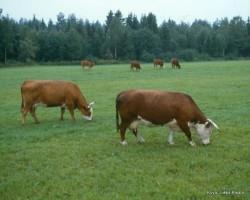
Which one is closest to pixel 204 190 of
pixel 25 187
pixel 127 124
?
pixel 25 187

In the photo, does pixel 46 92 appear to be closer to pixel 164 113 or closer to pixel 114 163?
pixel 164 113

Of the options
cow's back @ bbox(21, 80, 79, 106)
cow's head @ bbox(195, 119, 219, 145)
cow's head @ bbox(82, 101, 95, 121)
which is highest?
cow's back @ bbox(21, 80, 79, 106)

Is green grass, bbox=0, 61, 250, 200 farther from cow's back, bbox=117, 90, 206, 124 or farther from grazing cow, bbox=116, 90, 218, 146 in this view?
cow's back, bbox=117, 90, 206, 124

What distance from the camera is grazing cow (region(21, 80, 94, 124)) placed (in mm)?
17203

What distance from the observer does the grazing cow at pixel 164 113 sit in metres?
12.3

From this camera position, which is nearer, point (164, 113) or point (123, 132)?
point (164, 113)

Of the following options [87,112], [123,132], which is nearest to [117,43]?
[87,112]

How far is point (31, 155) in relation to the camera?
11680mm

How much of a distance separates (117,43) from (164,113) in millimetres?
114964

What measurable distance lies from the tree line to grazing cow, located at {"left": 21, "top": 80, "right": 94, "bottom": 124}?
87215mm

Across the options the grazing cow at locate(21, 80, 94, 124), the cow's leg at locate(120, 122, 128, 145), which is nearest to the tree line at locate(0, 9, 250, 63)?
the grazing cow at locate(21, 80, 94, 124)

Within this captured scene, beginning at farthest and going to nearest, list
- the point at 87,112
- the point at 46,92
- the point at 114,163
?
the point at 87,112 < the point at 46,92 < the point at 114,163

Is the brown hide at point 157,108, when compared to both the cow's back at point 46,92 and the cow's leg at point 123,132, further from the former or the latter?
the cow's back at point 46,92

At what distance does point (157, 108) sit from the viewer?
40.3ft
